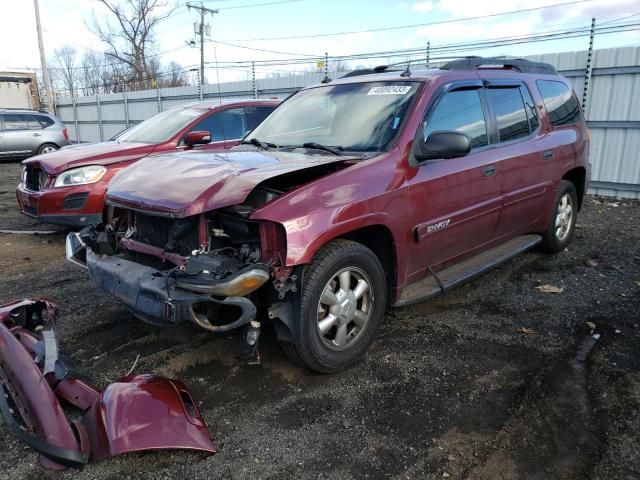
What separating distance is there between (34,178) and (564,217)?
21.5 feet

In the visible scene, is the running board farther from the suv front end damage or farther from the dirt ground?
the suv front end damage

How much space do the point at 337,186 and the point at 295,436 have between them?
4.84 ft

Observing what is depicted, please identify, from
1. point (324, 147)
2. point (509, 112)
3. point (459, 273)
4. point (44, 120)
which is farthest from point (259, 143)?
point (44, 120)

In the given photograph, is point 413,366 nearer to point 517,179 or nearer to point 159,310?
point 159,310

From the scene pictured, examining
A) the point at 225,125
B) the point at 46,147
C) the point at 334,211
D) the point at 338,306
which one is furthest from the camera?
the point at 46,147

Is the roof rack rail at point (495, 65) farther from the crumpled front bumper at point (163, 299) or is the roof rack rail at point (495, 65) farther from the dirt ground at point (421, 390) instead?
the crumpled front bumper at point (163, 299)

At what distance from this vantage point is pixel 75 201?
19.5 ft

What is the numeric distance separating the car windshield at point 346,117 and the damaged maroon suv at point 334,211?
0.01m

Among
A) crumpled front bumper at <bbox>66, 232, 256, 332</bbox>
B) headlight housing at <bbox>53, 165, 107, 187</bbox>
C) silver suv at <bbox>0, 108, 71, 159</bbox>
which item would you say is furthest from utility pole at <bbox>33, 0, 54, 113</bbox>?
crumpled front bumper at <bbox>66, 232, 256, 332</bbox>

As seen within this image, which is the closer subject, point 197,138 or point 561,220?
point 197,138

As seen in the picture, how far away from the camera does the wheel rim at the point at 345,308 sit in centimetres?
314

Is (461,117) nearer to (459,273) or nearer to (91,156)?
(459,273)

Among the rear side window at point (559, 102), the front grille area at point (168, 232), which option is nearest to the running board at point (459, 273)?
the rear side window at point (559, 102)

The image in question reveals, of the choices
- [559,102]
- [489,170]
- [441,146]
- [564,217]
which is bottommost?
[564,217]
